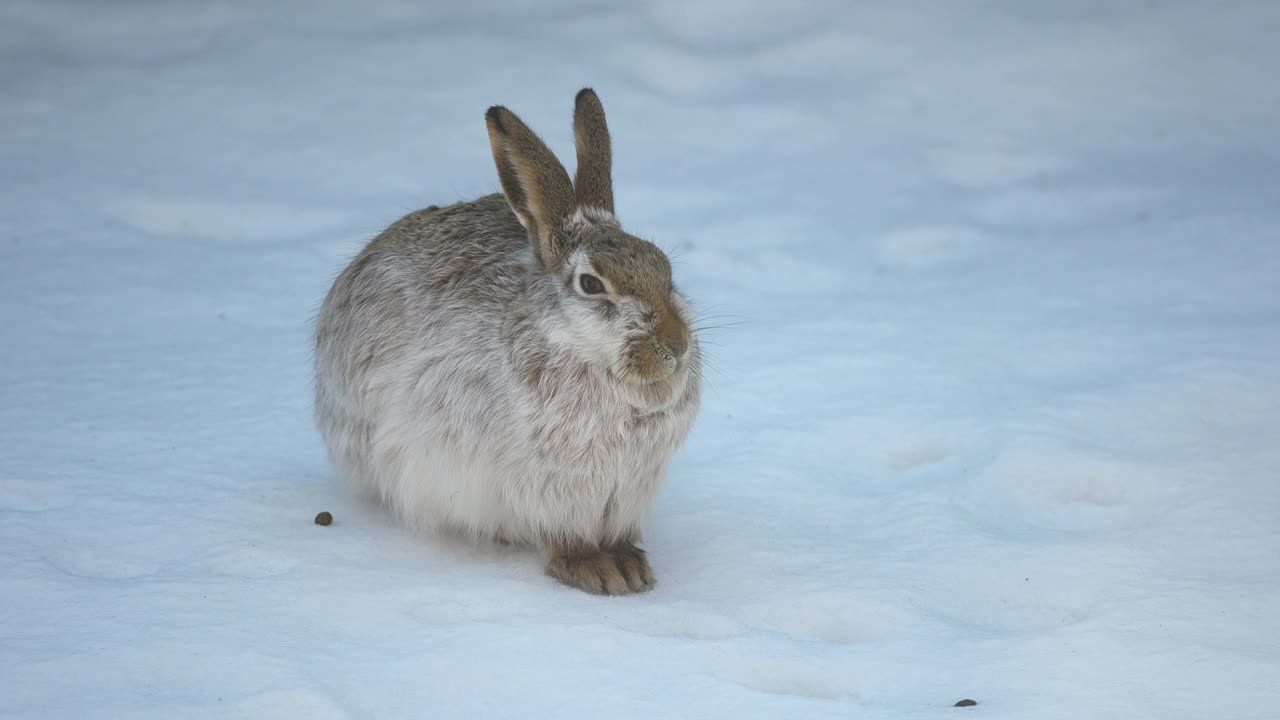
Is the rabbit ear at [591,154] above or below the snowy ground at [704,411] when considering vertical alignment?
above

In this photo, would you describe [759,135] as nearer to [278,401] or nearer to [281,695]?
[278,401]

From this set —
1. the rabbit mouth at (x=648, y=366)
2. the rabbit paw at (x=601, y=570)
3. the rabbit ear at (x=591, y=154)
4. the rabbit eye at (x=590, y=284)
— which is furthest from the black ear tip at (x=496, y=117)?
the rabbit paw at (x=601, y=570)

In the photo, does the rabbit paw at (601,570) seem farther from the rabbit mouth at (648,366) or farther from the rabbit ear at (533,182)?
the rabbit ear at (533,182)

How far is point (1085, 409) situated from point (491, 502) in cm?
221

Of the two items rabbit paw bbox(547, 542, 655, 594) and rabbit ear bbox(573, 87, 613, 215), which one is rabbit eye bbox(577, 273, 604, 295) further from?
rabbit paw bbox(547, 542, 655, 594)

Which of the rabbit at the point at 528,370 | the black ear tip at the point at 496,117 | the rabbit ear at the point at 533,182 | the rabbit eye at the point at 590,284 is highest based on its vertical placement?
the black ear tip at the point at 496,117

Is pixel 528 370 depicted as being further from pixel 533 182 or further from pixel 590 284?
pixel 533 182

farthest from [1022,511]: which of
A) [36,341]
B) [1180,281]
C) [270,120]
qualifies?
[270,120]

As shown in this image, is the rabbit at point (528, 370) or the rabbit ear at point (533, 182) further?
the rabbit ear at point (533, 182)

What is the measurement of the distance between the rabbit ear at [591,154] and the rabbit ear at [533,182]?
11 centimetres

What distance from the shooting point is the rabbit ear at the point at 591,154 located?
3.96 meters

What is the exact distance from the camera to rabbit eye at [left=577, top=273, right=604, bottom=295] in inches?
142

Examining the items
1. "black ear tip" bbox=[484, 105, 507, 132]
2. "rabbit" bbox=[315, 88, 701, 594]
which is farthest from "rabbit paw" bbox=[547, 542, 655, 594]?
"black ear tip" bbox=[484, 105, 507, 132]

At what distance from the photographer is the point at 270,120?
7.60m
